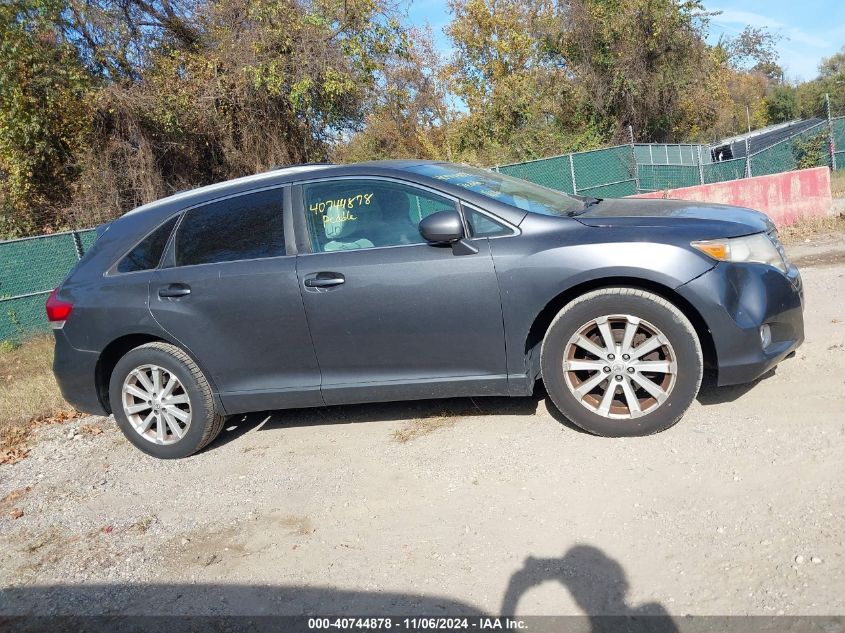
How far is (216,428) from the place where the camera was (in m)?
4.66

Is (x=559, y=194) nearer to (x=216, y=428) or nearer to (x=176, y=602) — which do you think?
(x=216, y=428)

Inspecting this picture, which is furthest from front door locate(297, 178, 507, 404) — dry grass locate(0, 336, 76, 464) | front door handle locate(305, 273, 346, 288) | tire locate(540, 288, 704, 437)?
dry grass locate(0, 336, 76, 464)

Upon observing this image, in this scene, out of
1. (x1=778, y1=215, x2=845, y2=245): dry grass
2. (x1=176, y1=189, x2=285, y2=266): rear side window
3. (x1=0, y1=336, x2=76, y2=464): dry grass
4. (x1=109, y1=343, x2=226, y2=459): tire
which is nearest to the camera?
(x1=176, y1=189, x2=285, y2=266): rear side window

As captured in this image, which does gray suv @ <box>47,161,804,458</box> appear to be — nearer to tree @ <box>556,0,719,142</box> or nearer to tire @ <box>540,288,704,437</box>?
tire @ <box>540,288,704,437</box>

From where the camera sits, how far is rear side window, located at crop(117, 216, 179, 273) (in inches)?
184

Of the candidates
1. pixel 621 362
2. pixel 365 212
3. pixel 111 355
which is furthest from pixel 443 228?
pixel 111 355

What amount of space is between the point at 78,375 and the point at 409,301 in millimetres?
2475

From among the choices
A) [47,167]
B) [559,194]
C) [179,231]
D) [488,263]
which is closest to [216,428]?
[179,231]

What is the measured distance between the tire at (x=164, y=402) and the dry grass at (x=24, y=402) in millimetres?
1381

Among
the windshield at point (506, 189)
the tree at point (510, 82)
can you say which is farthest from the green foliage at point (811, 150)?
the windshield at point (506, 189)

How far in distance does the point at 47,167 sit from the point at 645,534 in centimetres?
1642

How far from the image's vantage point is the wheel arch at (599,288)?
3816 millimetres

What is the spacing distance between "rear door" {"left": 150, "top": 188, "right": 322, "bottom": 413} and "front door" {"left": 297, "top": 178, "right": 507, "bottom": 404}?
140 mm

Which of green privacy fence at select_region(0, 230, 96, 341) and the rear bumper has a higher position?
green privacy fence at select_region(0, 230, 96, 341)
